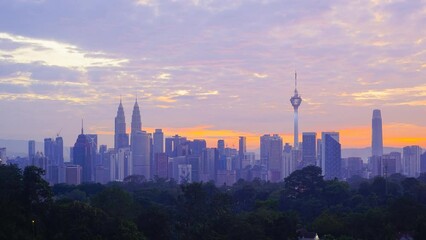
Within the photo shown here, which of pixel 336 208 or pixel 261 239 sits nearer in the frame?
pixel 261 239

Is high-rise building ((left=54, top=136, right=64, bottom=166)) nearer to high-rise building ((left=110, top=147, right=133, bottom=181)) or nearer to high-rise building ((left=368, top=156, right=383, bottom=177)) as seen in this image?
high-rise building ((left=110, top=147, right=133, bottom=181))

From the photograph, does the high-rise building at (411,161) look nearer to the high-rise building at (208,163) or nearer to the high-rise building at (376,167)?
the high-rise building at (376,167)

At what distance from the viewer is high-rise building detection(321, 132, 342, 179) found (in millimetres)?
107375

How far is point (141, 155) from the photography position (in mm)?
106375

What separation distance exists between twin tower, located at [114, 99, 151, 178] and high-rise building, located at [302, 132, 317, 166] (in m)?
24.3

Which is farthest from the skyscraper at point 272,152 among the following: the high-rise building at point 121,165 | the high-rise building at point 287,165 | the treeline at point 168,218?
the treeline at point 168,218

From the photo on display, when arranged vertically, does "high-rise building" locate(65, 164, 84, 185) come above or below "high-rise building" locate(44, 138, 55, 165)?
below

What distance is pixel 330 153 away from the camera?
10969 centimetres

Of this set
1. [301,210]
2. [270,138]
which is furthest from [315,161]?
[301,210]

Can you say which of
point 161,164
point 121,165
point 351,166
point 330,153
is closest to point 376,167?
point 330,153

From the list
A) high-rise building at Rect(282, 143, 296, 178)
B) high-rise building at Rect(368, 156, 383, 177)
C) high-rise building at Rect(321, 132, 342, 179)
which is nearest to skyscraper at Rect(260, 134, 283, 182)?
high-rise building at Rect(282, 143, 296, 178)

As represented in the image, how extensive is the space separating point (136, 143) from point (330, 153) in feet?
95.6

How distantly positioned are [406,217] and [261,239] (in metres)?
6.60

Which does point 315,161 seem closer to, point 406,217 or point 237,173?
point 237,173
